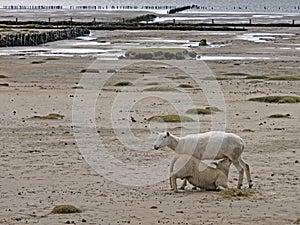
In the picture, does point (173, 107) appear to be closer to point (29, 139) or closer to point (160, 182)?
point (29, 139)

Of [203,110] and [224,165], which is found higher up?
[224,165]

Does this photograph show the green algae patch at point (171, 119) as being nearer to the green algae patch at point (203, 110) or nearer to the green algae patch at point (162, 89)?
the green algae patch at point (203, 110)

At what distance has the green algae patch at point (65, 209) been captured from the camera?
14666 mm

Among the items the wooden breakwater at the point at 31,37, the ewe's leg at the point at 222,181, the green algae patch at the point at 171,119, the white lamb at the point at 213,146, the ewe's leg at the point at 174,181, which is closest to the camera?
the ewe's leg at the point at 174,181

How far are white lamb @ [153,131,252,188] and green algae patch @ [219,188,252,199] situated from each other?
497 mm

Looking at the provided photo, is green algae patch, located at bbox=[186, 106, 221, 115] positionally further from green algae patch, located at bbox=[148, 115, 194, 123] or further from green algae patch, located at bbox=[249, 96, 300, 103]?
green algae patch, located at bbox=[249, 96, 300, 103]

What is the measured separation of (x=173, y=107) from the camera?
31.0m

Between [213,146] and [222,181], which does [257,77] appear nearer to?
[213,146]

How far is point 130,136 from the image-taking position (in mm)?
24156

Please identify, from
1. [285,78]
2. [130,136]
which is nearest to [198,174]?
[130,136]

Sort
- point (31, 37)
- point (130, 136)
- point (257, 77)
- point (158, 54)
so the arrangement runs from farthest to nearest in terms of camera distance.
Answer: point (31, 37)
point (158, 54)
point (257, 77)
point (130, 136)

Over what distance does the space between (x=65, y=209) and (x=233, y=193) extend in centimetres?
343

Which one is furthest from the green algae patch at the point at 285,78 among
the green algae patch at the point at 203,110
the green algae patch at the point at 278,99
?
the green algae patch at the point at 203,110

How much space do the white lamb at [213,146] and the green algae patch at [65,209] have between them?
312 centimetres
